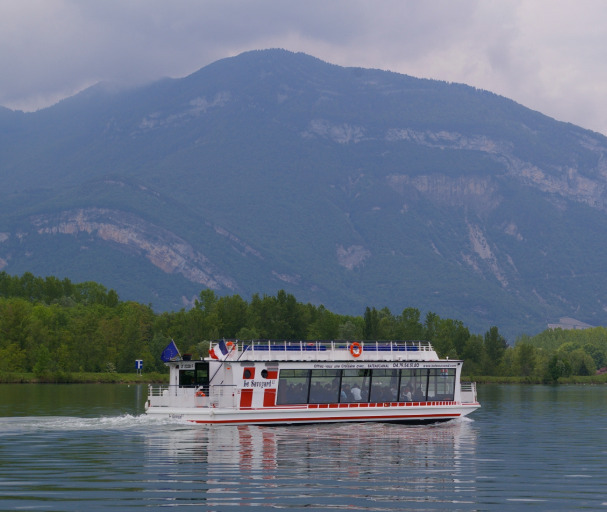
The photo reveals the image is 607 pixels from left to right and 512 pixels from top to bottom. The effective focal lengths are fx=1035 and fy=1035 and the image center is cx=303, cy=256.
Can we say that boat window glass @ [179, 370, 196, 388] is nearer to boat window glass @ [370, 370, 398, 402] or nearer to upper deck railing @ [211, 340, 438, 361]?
upper deck railing @ [211, 340, 438, 361]

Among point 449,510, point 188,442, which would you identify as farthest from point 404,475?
point 188,442

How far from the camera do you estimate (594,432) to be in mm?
64375

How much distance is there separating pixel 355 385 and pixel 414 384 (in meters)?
4.31

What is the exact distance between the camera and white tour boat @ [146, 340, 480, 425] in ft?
206

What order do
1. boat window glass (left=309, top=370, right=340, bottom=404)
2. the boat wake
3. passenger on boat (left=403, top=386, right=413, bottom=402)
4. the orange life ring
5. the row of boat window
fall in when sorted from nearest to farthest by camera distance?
the boat wake < the row of boat window < boat window glass (left=309, top=370, right=340, bottom=404) < the orange life ring < passenger on boat (left=403, top=386, right=413, bottom=402)

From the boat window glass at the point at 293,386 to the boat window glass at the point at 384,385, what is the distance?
14.6 feet

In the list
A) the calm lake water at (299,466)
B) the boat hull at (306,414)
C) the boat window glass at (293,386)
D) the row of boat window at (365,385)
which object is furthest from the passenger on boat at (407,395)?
the boat window glass at (293,386)

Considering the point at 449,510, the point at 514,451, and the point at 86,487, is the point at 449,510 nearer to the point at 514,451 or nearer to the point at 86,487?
the point at 86,487

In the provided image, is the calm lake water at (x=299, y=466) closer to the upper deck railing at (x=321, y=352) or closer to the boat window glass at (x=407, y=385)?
the boat window glass at (x=407, y=385)

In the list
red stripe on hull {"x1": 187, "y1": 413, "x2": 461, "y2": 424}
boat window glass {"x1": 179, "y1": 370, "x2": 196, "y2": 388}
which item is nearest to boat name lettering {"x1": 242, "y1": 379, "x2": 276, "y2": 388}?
red stripe on hull {"x1": 187, "y1": 413, "x2": 461, "y2": 424}

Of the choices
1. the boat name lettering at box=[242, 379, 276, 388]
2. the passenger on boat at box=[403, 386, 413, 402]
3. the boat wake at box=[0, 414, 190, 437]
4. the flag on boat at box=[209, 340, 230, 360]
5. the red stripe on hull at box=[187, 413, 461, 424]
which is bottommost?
the boat wake at box=[0, 414, 190, 437]

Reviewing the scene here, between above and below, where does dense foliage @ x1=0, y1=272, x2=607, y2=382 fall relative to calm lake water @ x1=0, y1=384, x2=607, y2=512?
above

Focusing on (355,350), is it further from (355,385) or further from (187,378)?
(187,378)

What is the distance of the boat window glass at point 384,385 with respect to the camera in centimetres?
6556
